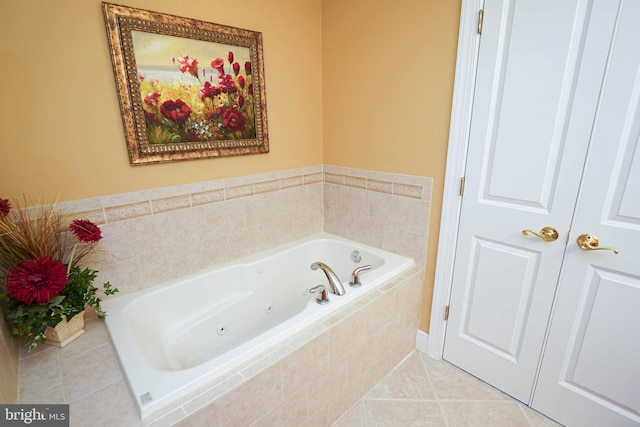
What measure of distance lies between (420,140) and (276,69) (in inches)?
40.7

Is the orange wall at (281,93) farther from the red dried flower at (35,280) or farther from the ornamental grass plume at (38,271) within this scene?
the red dried flower at (35,280)

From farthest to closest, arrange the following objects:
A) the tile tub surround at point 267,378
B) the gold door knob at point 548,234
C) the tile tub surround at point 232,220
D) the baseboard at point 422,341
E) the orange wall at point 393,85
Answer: the baseboard at point 422,341 → the orange wall at point 393,85 → the tile tub surround at point 232,220 → the gold door knob at point 548,234 → the tile tub surround at point 267,378

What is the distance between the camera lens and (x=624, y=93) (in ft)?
3.80

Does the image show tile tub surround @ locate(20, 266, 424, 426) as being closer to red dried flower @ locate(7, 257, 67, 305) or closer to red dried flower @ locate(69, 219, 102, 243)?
red dried flower @ locate(7, 257, 67, 305)

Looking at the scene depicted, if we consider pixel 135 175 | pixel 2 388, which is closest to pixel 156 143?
pixel 135 175

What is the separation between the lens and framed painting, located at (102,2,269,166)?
144 cm

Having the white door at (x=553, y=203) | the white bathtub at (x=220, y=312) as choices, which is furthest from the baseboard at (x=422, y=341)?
the white bathtub at (x=220, y=312)

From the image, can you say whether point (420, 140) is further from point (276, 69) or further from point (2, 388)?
point (2, 388)

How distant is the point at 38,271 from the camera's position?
1.12 metres

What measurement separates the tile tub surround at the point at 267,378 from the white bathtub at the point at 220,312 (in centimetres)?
5

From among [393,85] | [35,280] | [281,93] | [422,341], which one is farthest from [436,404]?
[281,93]

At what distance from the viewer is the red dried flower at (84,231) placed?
1.28 metres

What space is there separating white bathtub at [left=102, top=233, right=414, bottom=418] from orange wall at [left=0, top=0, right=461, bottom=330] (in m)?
0.58

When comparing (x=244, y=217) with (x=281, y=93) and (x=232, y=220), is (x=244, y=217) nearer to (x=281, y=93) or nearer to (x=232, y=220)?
(x=232, y=220)
